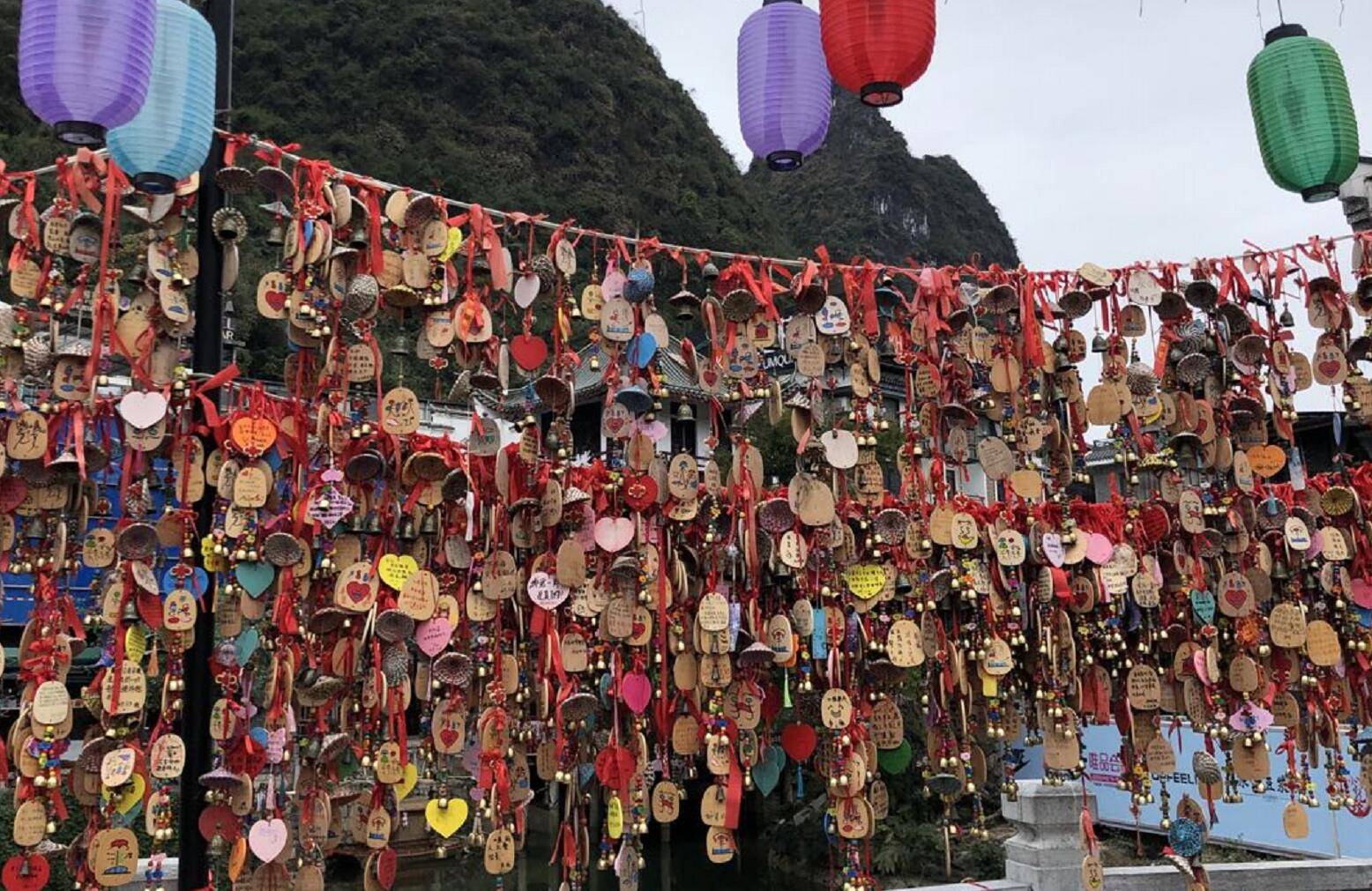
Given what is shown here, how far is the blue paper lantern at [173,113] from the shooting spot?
2025 millimetres

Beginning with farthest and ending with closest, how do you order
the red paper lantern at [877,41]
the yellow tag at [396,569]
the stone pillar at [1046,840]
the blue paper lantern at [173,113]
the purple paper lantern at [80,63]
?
the stone pillar at [1046,840] < the red paper lantern at [877,41] < the yellow tag at [396,569] < the blue paper lantern at [173,113] < the purple paper lantern at [80,63]

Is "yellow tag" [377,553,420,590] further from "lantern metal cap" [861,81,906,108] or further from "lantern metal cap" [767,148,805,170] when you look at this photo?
"lantern metal cap" [861,81,906,108]

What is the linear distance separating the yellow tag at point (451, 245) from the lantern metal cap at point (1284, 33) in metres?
2.34

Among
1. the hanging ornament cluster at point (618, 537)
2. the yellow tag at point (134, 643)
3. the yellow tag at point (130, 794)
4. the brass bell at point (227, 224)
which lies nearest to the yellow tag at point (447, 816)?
the hanging ornament cluster at point (618, 537)

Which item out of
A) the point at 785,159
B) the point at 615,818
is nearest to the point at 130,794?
A: the point at 615,818

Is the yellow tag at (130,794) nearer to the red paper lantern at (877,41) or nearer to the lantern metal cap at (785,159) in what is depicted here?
the lantern metal cap at (785,159)

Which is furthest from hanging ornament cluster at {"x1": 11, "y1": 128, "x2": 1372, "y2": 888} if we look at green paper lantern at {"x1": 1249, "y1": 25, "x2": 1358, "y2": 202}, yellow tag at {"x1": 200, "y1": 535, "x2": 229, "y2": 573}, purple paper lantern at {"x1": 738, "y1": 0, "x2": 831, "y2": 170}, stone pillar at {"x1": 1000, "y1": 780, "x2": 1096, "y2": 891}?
stone pillar at {"x1": 1000, "y1": 780, "x2": 1096, "y2": 891}

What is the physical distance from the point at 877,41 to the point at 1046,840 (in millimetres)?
3168

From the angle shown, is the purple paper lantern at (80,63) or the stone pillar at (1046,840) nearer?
the purple paper lantern at (80,63)

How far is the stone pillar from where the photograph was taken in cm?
392

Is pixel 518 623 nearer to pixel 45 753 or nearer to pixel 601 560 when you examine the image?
pixel 601 560

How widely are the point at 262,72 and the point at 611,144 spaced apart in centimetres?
1071

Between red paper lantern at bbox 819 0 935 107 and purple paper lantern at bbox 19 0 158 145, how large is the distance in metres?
1.52

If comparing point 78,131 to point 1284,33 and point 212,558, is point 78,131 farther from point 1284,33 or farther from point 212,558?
point 1284,33
